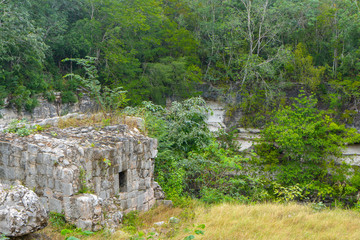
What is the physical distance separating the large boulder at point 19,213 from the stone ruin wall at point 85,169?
3.84 feet

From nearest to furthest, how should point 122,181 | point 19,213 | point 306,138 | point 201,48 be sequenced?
point 19,213 < point 122,181 < point 306,138 < point 201,48

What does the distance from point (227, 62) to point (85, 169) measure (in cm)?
2282

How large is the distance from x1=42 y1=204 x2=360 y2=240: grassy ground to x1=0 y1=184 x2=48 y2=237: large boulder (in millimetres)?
676

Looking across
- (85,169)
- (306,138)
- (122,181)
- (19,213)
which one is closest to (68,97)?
(306,138)

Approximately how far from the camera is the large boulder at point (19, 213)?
4.04 metres

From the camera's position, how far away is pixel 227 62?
27297 millimetres

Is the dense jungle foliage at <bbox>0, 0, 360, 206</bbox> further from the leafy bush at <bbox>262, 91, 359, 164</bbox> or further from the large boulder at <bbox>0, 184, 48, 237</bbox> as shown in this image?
the large boulder at <bbox>0, 184, 48, 237</bbox>

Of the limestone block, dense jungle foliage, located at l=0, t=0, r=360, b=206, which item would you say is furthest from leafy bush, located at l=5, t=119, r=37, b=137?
dense jungle foliage, located at l=0, t=0, r=360, b=206

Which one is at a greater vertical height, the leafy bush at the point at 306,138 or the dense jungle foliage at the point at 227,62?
the dense jungle foliage at the point at 227,62

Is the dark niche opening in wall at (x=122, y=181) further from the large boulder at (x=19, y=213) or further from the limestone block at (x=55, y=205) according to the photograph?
the large boulder at (x=19, y=213)

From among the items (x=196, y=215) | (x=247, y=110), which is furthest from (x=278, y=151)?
(x=196, y=215)

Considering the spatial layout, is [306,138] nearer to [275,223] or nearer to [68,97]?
[275,223]

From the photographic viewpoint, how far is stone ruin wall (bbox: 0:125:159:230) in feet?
18.2

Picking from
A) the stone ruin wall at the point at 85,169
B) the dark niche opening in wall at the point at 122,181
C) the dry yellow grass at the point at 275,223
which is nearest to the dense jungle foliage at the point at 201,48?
the stone ruin wall at the point at 85,169
